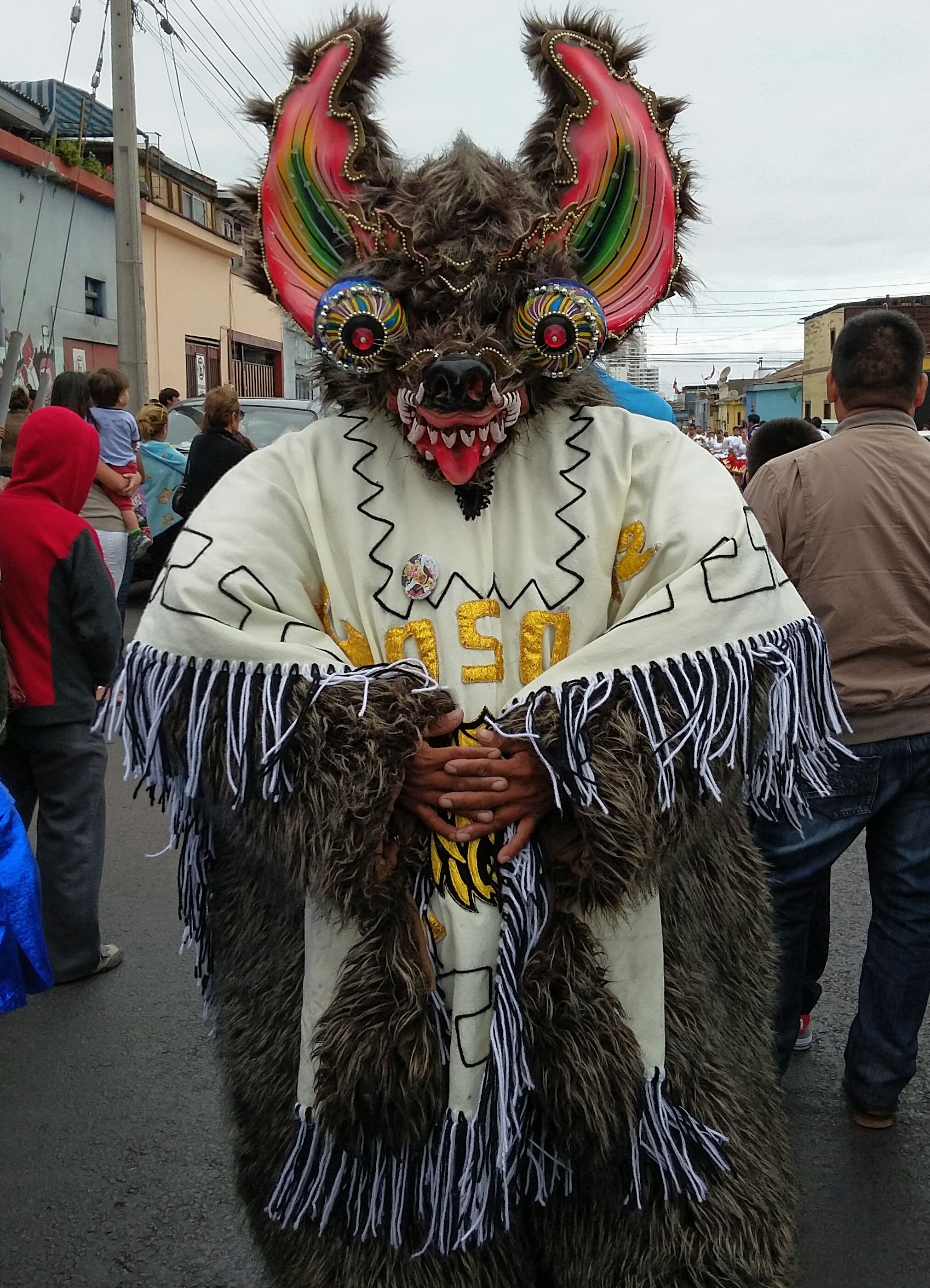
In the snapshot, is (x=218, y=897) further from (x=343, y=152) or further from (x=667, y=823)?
(x=343, y=152)

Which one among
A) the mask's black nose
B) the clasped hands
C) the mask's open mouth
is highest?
the mask's black nose

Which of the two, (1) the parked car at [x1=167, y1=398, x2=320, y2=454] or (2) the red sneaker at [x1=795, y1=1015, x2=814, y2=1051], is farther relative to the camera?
(1) the parked car at [x1=167, y1=398, x2=320, y2=454]

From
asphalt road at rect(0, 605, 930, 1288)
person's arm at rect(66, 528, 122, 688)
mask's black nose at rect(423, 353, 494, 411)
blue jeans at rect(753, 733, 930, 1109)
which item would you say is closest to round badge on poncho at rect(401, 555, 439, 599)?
mask's black nose at rect(423, 353, 494, 411)

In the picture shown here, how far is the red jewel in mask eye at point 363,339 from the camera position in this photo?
1831mm

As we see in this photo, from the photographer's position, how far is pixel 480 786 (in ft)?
5.70

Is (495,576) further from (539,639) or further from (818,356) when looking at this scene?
(818,356)

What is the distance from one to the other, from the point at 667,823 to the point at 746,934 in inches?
19.2

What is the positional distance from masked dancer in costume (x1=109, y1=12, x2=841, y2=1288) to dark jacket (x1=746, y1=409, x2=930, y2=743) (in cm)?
98

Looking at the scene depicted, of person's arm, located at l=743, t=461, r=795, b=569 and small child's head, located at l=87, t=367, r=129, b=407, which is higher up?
small child's head, located at l=87, t=367, r=129, b=407

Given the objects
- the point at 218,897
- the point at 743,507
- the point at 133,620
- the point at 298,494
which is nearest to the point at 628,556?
the point at 743,507

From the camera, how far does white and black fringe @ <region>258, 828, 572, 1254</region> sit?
1758 millimetres

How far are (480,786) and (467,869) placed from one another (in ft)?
0.51

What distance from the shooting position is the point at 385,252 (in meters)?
1.88

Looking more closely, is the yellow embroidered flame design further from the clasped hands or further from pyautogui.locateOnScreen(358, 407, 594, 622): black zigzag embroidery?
pyautogui.locateOnScreen(358, 407, 594, 622): black zigzag embroidery
